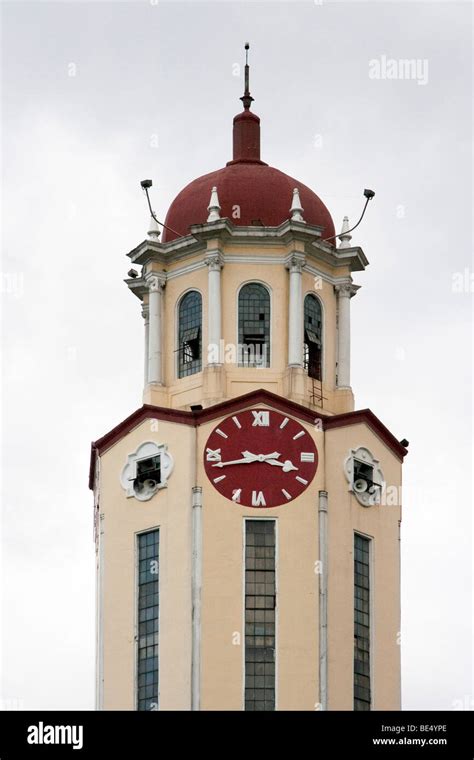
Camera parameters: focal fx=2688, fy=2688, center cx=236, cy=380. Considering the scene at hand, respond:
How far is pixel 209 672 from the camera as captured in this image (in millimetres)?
88062

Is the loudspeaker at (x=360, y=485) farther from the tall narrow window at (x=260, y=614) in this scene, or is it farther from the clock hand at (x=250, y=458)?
the tall narrow window at (x=260, y=614)

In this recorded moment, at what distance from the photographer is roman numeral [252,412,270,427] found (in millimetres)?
91125

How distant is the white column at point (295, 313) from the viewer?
93.4 m

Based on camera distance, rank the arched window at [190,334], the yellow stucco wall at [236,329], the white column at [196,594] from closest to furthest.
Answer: the white column at [196,594]
the yellow stucco wall at [236,329]
the arched window at [190,334]

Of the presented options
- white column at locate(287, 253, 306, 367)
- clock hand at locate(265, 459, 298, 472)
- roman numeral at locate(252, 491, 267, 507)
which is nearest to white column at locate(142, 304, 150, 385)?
white column at locate(287, 253, 306, 367)

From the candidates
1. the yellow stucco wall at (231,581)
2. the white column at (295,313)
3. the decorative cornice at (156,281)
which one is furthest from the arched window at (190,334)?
the yellow stucco wall at (231,581)

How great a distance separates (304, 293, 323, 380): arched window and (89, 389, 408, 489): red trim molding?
9.30 ft

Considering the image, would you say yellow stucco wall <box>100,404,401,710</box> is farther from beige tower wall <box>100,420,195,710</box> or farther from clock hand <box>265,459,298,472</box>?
clock hand <box>265,459,298,472</box>

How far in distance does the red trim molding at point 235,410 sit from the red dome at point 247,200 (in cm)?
753
